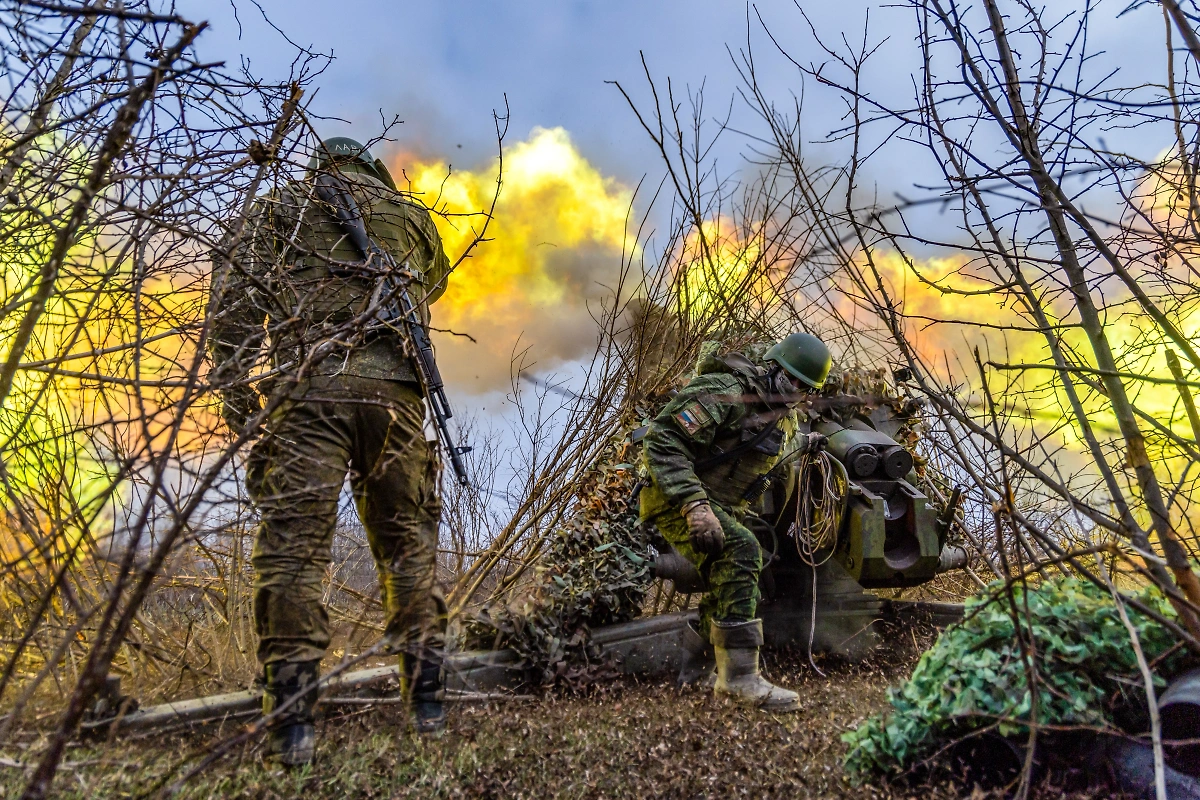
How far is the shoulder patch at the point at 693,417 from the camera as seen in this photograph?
4266 mm

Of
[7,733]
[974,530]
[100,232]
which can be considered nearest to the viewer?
[7,733]

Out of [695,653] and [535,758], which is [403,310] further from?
A: [695,653]

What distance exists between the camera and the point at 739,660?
407 centimetres

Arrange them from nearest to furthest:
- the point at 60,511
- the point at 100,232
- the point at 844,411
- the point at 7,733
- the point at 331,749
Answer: the point at 7,733 < the point at 100,232 < the point at 331,749 < the point at 60,511 < the point at 844,411

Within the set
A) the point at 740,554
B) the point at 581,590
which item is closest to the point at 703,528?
the point at 740,554

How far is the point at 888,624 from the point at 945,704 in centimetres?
336

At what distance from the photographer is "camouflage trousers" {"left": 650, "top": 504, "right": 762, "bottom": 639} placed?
4.18m

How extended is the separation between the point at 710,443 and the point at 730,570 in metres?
0.70

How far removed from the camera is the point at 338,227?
3312 mm

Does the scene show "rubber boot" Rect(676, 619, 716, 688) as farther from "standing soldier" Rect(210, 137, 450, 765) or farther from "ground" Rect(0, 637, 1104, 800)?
"standing soldier" Rect(210, 137, 450, 765)

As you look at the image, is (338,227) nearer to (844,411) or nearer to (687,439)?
(687,439)

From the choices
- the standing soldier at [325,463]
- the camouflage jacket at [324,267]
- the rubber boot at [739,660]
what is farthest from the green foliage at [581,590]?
the camouflage jacket at [324,267]

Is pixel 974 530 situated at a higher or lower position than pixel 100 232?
lower

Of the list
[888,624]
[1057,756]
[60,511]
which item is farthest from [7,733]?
[888,624]
